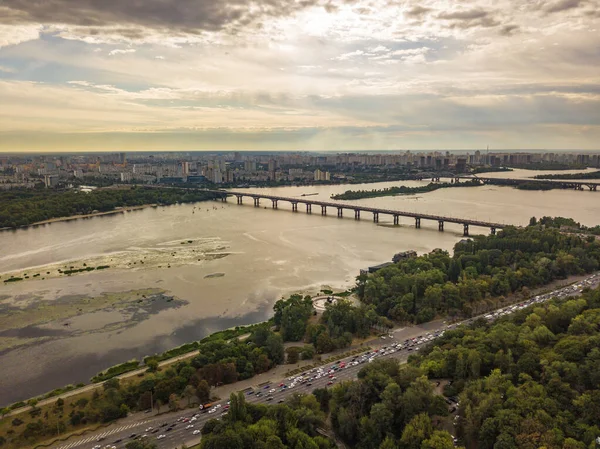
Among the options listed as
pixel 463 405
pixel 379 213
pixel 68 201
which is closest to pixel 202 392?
pixel 463 405

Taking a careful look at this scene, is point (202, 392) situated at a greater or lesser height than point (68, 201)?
lesser

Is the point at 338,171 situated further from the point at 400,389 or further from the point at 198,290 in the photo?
the point at 400,389

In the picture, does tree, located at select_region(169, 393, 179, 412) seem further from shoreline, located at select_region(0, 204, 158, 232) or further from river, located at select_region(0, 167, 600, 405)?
shoreline, located at select_region(0, 204, 158, 232)

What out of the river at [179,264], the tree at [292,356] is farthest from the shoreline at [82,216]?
the tree at [292,356]

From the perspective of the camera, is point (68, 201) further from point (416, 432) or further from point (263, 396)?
point (416, 432)

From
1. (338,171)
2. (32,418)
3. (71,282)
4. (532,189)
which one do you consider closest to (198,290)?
(71,282)
